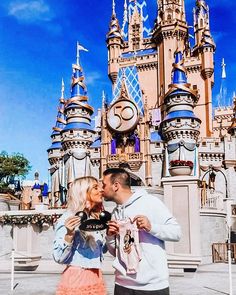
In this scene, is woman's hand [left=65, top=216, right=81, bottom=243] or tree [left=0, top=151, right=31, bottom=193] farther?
tree [left=0, top=151, right=31, bottom=193]

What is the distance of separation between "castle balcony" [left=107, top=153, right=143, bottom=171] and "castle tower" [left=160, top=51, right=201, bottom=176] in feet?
16.9

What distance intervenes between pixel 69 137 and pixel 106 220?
103ft

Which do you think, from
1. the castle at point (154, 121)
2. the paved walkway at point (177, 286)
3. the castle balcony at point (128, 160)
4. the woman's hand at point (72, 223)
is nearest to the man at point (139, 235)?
the woman's hand at point (72, 223)

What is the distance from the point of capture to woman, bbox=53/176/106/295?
319cm

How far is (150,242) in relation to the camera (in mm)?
3180

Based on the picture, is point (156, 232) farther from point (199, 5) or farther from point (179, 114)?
point (199, 5)

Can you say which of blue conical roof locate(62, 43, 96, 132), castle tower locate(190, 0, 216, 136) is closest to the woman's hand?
blue conical roof locate(62, 43, 96, 132)

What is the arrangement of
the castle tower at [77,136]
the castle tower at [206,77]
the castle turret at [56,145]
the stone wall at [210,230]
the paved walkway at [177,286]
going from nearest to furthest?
1. the paved walkway at [177,286]
2. the stone wall at [210,230]
3. the castle tower at [77,136]
4. the castle turret at [56,145]
5. the castle tower at [206,77]

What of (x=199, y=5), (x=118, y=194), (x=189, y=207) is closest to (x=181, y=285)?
(x=189, y=207)

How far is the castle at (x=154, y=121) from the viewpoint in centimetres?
3150

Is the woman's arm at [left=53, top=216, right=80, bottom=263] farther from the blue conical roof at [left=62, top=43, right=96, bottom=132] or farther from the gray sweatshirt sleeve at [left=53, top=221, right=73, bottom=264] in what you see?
the blue conical roof at [left=62, top=43, right=96, bottom=132]

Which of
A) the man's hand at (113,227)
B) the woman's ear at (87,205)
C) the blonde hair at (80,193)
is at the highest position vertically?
the blonde hair at (80,193)

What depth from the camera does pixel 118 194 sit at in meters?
3.26

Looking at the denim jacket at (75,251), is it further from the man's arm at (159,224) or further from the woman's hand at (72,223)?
the man's arm at (159,224)
